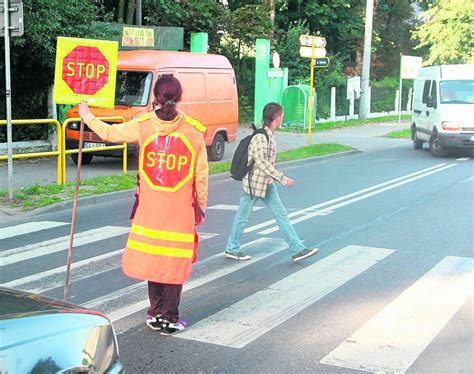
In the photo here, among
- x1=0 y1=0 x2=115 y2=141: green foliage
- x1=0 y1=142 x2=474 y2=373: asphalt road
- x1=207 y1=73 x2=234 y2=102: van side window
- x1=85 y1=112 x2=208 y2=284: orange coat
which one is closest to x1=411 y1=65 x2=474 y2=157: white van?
x1=207 y1=73 x2=234 y2=102: van side window

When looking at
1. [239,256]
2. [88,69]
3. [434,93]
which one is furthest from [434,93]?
[88,69]

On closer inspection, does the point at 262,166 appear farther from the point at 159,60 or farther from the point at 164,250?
the point at 159,60

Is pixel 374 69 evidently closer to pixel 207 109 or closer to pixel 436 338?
pixel 207 109

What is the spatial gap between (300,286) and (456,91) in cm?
1506

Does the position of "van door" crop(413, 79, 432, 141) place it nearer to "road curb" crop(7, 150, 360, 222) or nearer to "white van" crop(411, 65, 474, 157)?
"white van" crop(411, 65, 474, 157)

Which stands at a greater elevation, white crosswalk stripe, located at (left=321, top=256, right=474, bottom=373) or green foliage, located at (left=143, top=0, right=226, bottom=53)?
green foliage, located at (left=143, top=0, right=226, bottom=53)

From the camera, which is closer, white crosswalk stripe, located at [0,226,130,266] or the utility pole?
white crosswalk stripe, located at [0,226,130,266]

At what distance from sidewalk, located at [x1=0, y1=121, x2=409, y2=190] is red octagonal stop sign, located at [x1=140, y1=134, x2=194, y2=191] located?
7.70 m

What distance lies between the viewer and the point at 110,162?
16094 mm

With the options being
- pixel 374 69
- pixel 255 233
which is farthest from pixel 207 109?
pixel 374 69

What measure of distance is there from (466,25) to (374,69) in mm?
11253

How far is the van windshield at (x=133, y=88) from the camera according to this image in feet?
50.3

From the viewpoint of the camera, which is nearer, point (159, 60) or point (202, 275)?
point (202, 275)

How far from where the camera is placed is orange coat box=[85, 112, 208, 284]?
4805 mm
